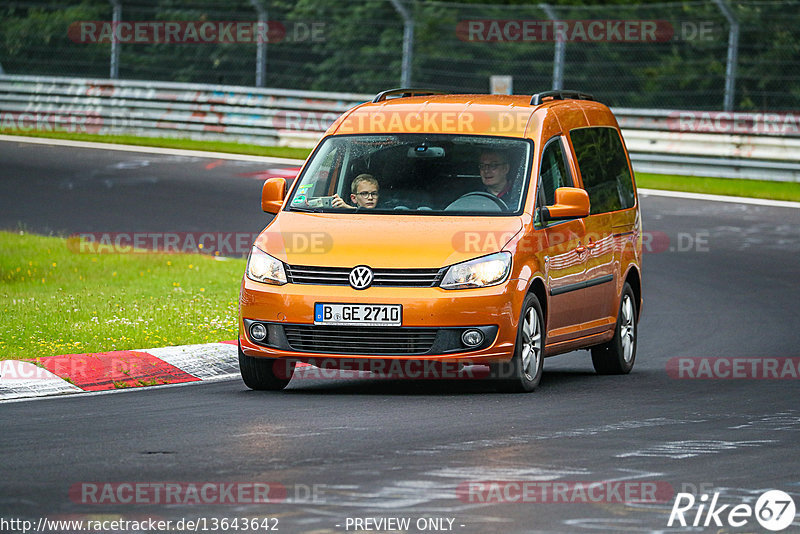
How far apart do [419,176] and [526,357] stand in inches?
58.3

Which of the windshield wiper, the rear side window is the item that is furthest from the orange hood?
the rear side window

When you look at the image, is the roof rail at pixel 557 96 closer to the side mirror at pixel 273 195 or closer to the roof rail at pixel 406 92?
the roof rail at pixel 406 92

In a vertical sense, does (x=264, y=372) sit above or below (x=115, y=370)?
above

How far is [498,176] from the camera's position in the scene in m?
11.2

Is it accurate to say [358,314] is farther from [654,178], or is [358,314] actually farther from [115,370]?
[654,178]

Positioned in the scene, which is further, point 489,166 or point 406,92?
point 406,92

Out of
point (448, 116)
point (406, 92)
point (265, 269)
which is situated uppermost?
point (406, 92)

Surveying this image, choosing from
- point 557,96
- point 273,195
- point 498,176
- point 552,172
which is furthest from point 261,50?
point 498,176

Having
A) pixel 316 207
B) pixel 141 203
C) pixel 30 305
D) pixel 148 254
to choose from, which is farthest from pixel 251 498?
pixel 141 203

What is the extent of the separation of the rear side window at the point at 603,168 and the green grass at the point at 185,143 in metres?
15.2

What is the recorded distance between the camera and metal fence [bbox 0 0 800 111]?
87.0ft

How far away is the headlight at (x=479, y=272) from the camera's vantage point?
10.3m

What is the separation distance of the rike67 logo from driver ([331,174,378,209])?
4484 millimetres

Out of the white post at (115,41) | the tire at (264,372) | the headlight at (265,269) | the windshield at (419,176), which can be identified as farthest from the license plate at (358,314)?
the white post at (115,41)
